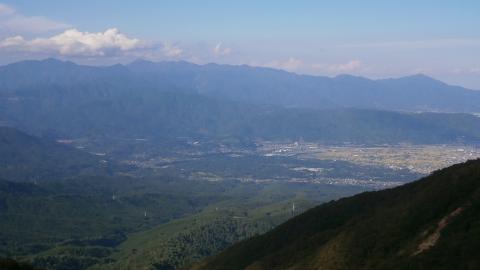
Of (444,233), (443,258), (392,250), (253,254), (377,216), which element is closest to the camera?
(443,258)

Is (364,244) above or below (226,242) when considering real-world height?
above

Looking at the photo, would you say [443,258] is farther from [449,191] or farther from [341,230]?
[341,230]

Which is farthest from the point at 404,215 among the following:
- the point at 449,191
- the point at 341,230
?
the point at 341,230

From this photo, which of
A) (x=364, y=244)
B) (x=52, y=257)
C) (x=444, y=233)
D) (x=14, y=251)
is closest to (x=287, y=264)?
(x=364, y=244)

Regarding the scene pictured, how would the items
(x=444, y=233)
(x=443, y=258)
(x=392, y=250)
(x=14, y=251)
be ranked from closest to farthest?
(x=443, y=258) < (x=444, y=233) < (x=392, y=250) < (x=14, y=251)

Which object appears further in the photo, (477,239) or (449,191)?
(449,191)

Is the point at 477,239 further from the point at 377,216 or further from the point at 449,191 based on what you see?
the point at 377,216

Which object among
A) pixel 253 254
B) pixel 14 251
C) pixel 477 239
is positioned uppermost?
pixel 477 239
